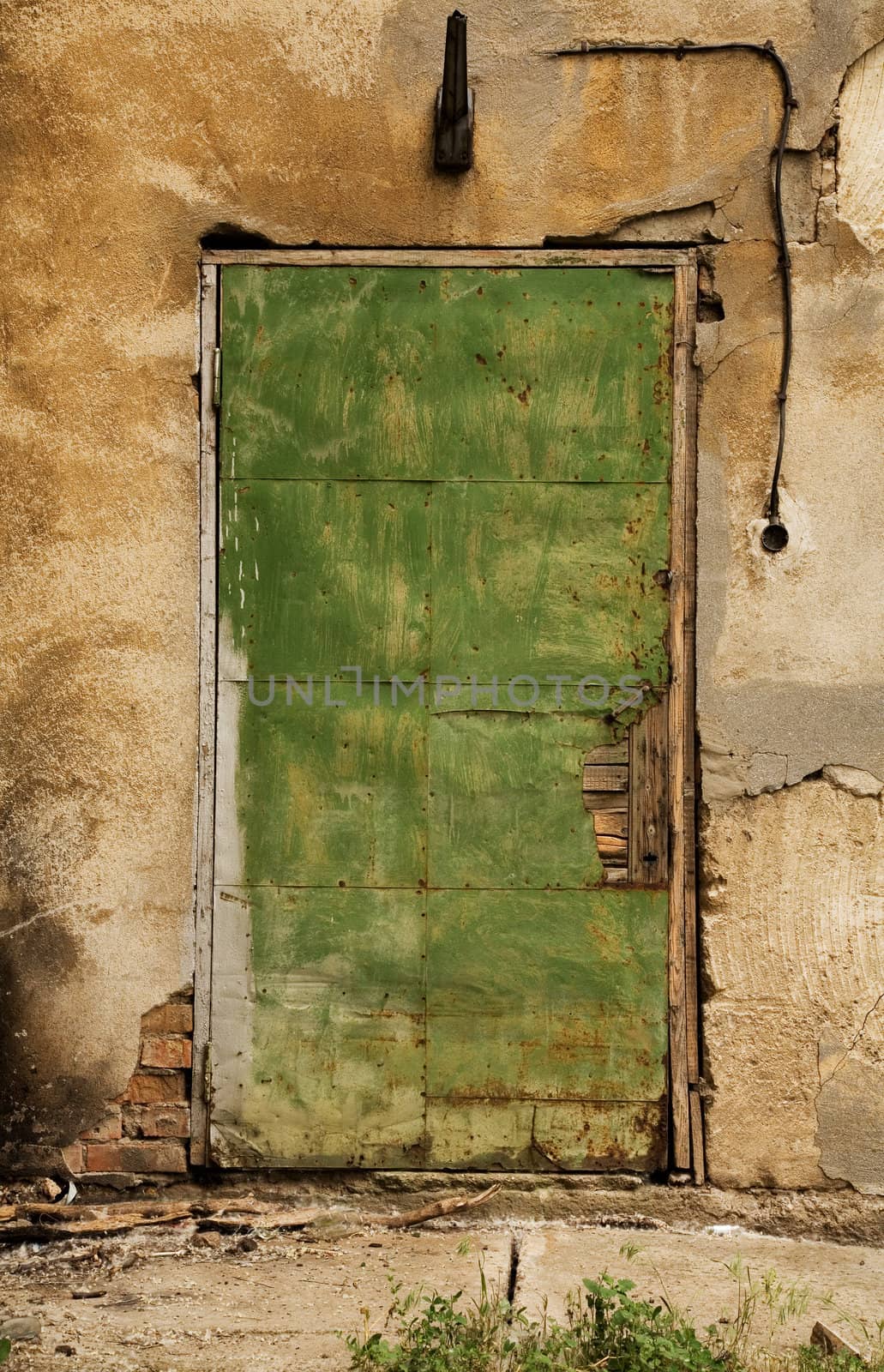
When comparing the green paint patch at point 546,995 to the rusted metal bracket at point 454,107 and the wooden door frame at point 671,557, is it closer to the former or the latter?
the wooden door frame at point 671,557

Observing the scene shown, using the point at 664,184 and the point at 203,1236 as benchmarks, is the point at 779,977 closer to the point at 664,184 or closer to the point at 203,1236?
the point at 203,1236

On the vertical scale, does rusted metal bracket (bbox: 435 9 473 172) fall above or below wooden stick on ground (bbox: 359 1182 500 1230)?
above

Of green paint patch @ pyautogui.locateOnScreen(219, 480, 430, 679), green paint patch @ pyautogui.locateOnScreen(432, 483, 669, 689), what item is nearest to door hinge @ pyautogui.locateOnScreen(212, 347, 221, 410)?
green paint patch @ pyautogui.locateOnScreen(219, 480, 430, 679)

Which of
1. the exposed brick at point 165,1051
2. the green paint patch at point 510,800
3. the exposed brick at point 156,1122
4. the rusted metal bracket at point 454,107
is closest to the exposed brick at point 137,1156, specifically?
the exposed brick at point 156,1122

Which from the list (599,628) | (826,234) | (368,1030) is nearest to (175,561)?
(599,628)

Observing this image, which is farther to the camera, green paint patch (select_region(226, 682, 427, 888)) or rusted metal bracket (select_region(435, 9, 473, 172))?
green paint patch (select_region(226, 682, 427, 888))

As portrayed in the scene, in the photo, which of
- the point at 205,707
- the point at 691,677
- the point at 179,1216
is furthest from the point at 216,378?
the point at 179,1216

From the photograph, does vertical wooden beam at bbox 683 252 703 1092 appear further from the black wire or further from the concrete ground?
the concrete ground
